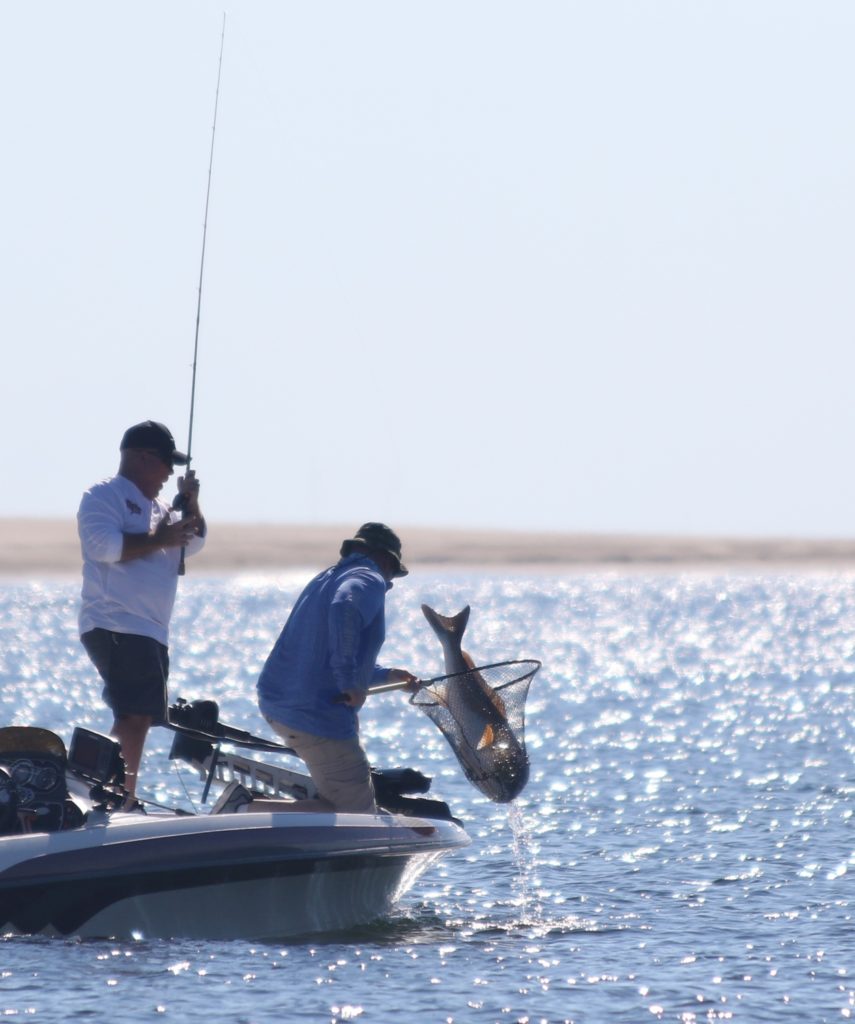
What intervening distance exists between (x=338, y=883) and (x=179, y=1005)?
1.23 metres

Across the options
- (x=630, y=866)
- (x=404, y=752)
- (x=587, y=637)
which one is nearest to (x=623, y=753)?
(x=404, y=752)

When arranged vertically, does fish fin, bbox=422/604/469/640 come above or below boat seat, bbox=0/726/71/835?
above

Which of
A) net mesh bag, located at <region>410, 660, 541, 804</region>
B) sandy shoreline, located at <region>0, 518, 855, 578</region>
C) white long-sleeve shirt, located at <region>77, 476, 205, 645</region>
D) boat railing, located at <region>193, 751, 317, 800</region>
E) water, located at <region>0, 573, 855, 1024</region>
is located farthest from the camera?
sandy shoreline, located at <region>0, 518, 855, 578</region>

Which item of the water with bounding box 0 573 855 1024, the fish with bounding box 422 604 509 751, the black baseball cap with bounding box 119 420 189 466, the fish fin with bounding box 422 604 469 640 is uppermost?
the black baseball cap with bounding box 119 420 189 466

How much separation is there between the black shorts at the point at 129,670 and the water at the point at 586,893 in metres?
1.09

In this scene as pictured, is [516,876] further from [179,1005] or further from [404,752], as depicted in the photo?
[404,752]

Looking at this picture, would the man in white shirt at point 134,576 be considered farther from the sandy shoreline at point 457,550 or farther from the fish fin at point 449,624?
the sandy shoreline at point 457,550

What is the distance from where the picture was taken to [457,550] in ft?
394

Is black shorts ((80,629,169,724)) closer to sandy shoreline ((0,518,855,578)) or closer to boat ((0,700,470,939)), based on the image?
boat ((0,700,470,939))

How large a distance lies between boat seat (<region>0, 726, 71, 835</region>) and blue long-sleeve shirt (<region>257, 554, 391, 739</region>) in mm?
1028

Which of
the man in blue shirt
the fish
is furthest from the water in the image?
the fish

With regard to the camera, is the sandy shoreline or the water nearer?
the water

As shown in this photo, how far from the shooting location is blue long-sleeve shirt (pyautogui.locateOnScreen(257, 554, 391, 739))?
27.6 ft

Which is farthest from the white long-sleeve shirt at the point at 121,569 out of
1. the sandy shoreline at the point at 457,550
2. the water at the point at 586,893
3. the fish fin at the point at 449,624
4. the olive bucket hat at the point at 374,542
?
the sandy shoreline at the point at 457,550
